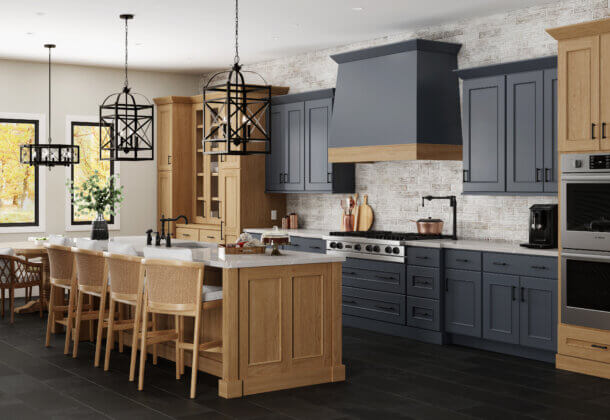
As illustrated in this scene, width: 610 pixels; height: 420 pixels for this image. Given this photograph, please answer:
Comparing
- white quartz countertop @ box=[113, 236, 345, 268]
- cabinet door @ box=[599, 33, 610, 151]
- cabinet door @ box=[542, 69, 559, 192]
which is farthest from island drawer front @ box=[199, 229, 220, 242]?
cabinet door @ box=[599, 33, 610, 151]

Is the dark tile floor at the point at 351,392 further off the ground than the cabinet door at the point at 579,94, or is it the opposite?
the cabinet door at the point at 579,94

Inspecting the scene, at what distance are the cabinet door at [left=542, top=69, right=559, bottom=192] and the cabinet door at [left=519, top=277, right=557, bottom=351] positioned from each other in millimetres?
783

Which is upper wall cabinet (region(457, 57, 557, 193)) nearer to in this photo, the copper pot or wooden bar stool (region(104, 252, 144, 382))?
the copper pot

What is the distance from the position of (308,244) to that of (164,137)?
3.16 m

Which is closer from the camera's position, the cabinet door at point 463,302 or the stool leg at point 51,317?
the cabinet door at point 463,302

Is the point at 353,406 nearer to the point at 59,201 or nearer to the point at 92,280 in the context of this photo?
the point at 92,280

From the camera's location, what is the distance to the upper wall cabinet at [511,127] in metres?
6.12

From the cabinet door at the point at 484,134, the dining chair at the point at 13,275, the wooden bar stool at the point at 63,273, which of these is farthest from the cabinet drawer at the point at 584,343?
the dining chair at the point at 13,275

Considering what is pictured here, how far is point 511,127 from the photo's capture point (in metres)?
6.40

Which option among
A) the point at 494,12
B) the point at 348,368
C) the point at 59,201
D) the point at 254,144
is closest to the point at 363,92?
the point at 494,12

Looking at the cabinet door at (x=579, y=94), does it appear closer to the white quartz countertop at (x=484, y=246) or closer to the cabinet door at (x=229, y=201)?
the white quartz countertop at (x=484, y=246)

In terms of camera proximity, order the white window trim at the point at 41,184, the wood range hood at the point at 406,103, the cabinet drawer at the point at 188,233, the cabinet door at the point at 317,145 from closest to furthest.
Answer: the wood range hood at the point at 406,103, the cabinet door at the point at 317,145, the white window trim at the point at 41,184, the cabinet drawer at the point at 188,233

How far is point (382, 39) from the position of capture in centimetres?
807

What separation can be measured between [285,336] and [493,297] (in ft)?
6.69
